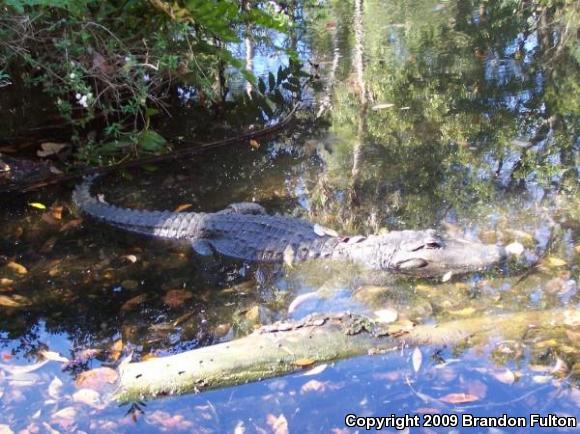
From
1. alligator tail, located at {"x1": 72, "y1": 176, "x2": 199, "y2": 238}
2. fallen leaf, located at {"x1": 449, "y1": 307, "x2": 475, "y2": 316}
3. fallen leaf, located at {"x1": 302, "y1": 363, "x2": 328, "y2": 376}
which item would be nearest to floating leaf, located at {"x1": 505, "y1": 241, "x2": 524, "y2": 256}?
fallen leaf, located at {"x1": 449, "y1": 307, "x2": 475, "y2": 316}

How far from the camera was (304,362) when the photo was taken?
3.22m

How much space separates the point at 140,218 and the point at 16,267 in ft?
3.66

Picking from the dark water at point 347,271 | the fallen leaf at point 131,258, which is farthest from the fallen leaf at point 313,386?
the fallen leaf at point 131,258

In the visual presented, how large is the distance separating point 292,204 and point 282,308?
67.9 inches

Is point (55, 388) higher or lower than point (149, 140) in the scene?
lower

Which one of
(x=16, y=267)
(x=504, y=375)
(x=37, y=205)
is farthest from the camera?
(x=37, y=205)

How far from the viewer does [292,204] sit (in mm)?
5594

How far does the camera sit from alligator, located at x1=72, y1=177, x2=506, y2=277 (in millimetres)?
4305

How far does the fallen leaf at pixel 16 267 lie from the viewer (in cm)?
463

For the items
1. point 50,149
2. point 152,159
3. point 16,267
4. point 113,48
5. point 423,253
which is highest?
point 113,48

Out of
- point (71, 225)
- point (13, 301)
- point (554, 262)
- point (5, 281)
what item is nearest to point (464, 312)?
point (554, 262)

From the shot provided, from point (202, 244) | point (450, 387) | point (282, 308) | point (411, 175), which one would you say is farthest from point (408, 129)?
point (450, 387)

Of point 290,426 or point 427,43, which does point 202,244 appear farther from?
point 427,43

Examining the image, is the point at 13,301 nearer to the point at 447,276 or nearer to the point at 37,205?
the point at 37,205
